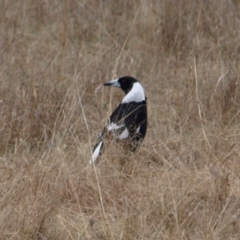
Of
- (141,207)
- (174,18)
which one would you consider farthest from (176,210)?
(174,18)

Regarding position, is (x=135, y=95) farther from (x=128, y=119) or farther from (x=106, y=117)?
(x=128, y=119)

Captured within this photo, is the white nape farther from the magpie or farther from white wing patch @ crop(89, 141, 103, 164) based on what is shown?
white wing patch @ crop(89, 141, 103, 164)

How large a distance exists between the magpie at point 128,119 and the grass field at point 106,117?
0.24ft

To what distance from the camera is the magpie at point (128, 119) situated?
444 centimetres

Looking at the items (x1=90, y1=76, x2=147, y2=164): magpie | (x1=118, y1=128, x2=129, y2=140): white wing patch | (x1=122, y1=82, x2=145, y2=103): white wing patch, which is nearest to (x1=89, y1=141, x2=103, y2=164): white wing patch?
(x1=90, y1=76, x2=147, y2=164): magpie

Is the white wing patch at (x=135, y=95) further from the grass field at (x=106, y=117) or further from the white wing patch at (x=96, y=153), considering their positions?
the white wing patch at (x=96, y=153)

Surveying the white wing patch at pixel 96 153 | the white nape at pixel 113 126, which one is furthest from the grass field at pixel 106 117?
the white nape at pixel 113 126

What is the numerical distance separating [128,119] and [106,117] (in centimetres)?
34

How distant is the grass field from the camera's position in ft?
11.7

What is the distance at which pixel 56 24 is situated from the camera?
22.4ft

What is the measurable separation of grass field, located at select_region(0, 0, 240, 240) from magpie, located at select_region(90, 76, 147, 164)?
0.24 feet

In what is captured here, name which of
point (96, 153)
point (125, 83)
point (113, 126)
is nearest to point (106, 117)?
point (125, 83)

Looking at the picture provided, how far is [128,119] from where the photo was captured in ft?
15.9

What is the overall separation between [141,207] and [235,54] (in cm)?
266
